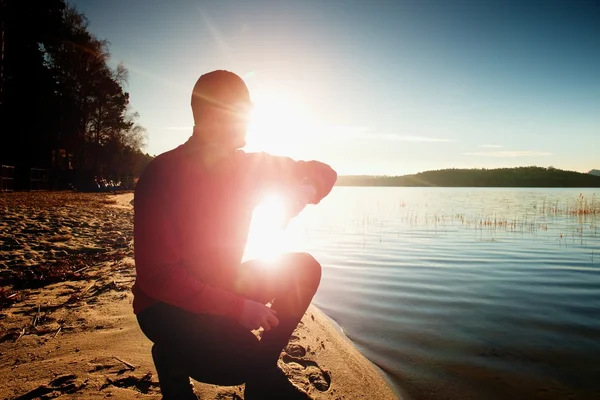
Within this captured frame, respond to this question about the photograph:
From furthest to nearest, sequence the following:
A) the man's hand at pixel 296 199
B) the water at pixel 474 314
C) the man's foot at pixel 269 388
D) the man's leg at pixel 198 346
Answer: the water at pixel 474 314, the man's hand at pixel 296 199, the man's foot at pixel 269 388, the man's leg at pixel 198 346

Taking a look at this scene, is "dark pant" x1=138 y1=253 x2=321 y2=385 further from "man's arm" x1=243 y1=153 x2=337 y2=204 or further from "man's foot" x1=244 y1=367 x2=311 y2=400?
"man's arm" x1=243 y1=153 x2=337 y2=204

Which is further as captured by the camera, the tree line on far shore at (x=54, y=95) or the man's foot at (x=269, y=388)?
the tree line on far shore at (x=54, y=95)

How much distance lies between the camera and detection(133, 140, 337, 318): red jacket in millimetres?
1870

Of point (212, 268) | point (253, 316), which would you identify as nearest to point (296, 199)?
point (212, 268)

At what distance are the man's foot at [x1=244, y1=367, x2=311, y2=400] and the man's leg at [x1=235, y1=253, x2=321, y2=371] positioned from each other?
0.18 metres

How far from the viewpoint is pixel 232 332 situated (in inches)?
79.7

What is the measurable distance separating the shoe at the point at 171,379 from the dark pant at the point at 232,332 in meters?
0.04

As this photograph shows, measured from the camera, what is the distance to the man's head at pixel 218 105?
7.11 ft

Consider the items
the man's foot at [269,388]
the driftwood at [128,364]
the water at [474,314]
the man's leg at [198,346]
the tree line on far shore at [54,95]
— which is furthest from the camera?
the tree line on far shore at [54,95]

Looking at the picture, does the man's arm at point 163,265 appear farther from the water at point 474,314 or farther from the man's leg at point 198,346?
the water at point 474,314

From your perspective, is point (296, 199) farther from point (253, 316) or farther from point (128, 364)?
point (128, 364)

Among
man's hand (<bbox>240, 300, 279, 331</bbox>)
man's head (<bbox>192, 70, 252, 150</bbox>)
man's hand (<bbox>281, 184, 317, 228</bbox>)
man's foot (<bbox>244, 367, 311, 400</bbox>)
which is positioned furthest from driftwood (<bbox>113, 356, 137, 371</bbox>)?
man's head (<bbox>192, 70, 252, 150</bbox>)

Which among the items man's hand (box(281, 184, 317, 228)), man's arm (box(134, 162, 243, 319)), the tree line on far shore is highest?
the tree line on far shore

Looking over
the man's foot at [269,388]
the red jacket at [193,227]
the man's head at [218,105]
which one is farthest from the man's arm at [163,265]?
the man's foot at [269,388]
